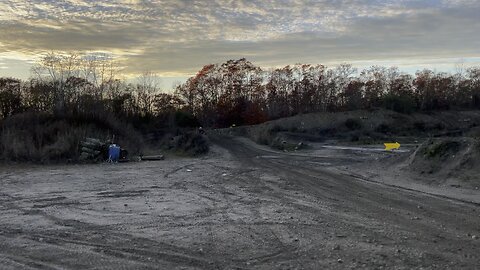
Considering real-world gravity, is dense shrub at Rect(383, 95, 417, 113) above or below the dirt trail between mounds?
above

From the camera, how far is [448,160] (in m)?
16.3

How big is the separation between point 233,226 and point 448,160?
1028cm

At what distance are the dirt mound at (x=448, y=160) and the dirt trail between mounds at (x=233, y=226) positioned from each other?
2293mm

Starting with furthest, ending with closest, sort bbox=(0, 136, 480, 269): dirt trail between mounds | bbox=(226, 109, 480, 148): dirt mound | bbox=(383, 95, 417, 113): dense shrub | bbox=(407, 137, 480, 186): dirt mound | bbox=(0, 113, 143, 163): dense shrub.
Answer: bbox=(383, 95, 417, 113): dense shrub, bbox=(226, 109, 480, 148): dirt mound, bbox=(0, 113, 143, 163): dense shrub, bbox=(407, 137, 480, 186): dirt mound, bbox=(0, 136, 480, 269): dirt trail between mounds

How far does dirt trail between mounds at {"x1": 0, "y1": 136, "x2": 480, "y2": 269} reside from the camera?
22.4ft

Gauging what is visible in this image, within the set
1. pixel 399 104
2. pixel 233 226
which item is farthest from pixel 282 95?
pixel 233 226

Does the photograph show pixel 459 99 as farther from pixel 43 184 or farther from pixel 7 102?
pixel 43 184

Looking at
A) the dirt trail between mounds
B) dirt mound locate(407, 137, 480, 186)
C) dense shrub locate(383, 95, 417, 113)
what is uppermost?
dense shrub locate(383, 95, 417, 113)

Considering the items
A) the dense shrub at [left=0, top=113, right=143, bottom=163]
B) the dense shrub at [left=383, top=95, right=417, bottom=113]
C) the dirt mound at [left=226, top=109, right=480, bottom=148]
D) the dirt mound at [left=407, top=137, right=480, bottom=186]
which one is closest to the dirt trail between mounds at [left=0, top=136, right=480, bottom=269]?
the dirt mound at [left=407, top=137, right=480, bottom=186]

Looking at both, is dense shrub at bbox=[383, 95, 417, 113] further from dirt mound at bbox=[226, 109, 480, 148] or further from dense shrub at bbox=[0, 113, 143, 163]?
dense shrub at bbox=[0, 113, 143, 163]

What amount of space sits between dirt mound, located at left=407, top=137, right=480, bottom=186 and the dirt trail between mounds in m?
2.29

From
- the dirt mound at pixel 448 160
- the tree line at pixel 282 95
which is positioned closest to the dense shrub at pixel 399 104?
the tree line at pixel 282 95

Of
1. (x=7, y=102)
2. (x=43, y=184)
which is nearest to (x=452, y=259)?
(x=43, y=184)

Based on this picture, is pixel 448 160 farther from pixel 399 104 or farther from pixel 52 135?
pixel 399 104
